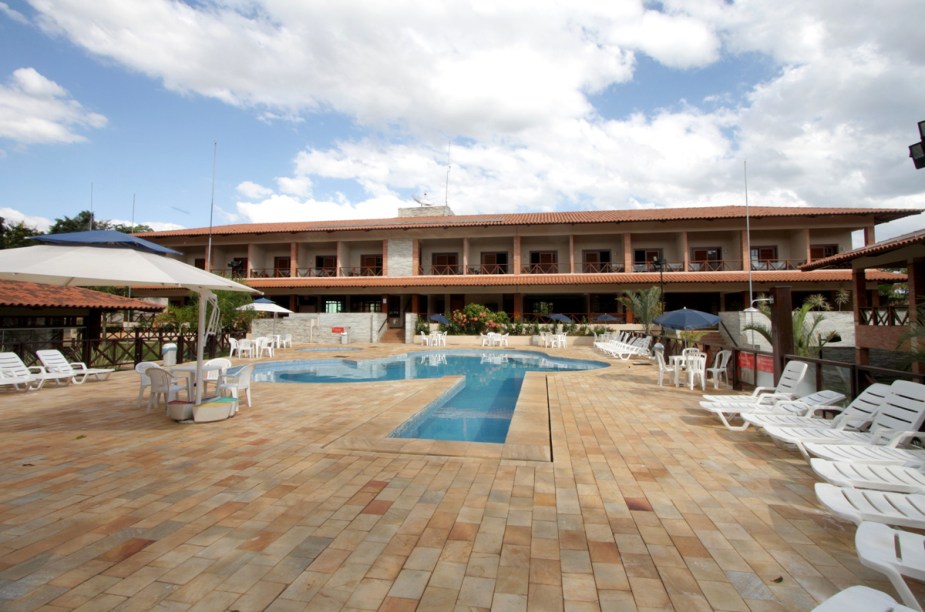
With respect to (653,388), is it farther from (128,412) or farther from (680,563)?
(128,412)

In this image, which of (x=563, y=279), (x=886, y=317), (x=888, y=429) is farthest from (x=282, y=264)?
(x=888, y=429)

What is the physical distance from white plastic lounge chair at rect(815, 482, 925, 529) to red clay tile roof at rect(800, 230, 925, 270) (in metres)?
9.84

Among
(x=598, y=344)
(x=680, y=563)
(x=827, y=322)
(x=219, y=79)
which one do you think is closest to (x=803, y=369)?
(x=680, y=563)

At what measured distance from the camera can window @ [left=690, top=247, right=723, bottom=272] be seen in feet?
78.4

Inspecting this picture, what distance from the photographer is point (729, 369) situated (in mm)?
8703

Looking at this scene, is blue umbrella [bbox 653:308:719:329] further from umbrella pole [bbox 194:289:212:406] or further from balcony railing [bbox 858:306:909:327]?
umbrella pole [bbox 194:289:212:406]

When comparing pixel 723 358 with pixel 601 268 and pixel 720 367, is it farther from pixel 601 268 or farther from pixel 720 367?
pixel 601 268

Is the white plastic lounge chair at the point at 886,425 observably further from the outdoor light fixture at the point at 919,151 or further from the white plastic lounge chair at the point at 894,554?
the white plastic lounge chair at the point at 894,554

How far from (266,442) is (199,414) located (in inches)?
56.8

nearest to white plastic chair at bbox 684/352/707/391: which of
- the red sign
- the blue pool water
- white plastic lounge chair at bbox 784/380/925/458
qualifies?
the red sign

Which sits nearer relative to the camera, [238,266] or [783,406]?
[783,406]

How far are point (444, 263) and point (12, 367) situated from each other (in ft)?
68.3

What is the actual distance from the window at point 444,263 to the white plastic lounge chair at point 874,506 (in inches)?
963

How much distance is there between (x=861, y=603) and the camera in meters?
1.29
